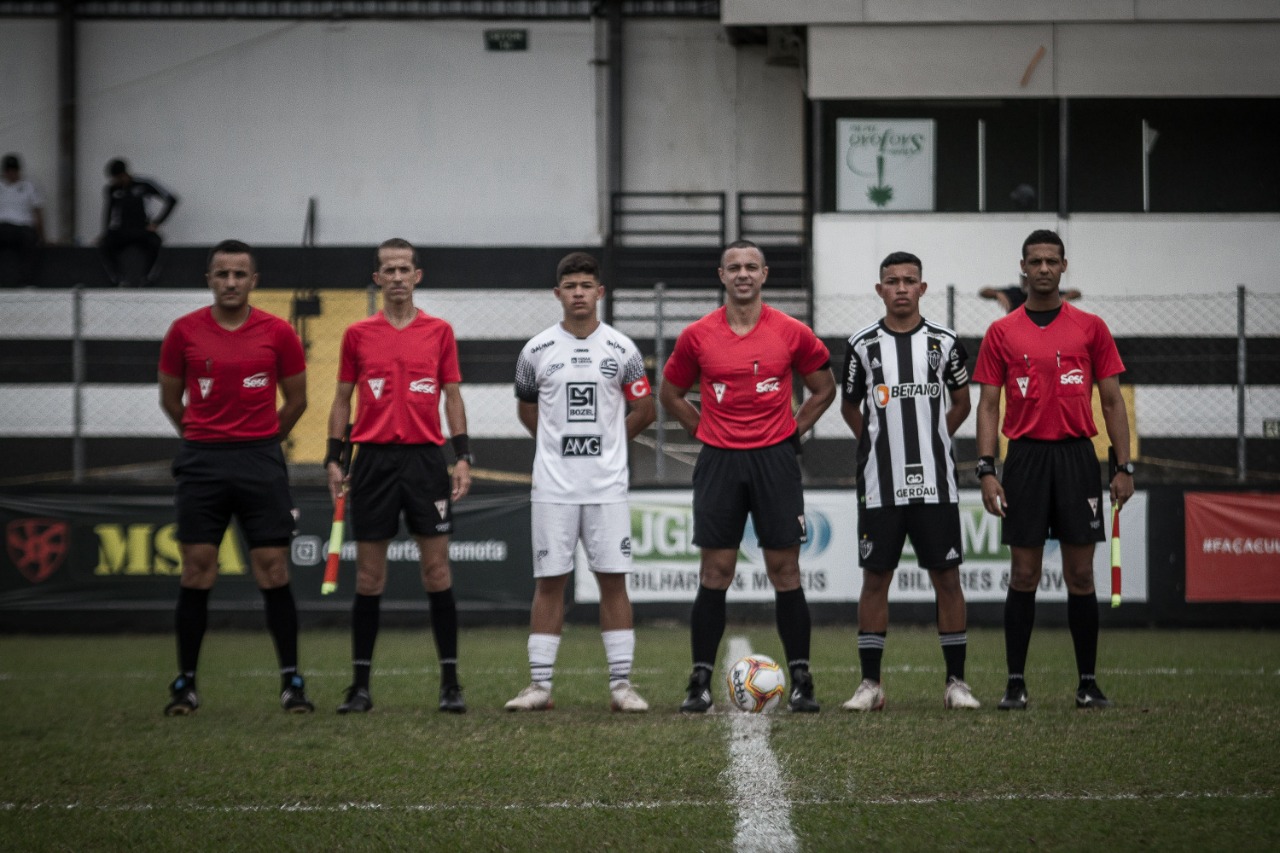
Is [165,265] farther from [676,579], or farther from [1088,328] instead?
[1088,328]

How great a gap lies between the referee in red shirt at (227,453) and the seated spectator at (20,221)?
11.7m

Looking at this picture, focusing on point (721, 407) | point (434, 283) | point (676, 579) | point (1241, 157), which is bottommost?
point (676, 579)

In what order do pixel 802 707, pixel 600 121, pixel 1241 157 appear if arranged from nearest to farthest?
pixel 802 707 < pixel 1241 157 < pixel 600 121

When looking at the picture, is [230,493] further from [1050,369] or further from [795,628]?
[1050,369]

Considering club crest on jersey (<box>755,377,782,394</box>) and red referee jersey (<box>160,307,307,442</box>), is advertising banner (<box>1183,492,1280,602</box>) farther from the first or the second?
red referee jersey (<box>160,307,307,442</box>)

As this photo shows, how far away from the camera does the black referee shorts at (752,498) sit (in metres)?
6.41

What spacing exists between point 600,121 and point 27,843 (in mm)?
16728

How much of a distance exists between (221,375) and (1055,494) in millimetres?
3945

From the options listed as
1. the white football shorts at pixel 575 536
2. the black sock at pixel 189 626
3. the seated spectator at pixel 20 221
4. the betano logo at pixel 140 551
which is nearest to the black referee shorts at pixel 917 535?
the white football shorts at pixel 575 536

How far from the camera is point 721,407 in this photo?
6.52 m

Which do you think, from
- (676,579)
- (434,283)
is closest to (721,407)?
(676,579)

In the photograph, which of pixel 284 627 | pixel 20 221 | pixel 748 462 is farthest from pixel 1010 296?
pixel 20 221

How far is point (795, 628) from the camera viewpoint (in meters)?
6.46

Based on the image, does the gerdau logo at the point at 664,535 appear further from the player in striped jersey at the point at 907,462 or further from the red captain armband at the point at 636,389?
the player in striped jersey at the point at 907,462
